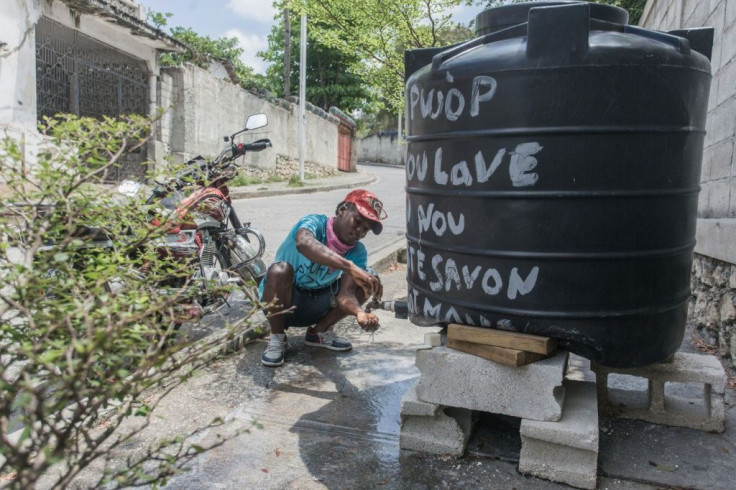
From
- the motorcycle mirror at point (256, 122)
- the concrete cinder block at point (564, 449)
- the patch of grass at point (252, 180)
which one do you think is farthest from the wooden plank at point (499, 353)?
the patch of grass at point (252, 180)

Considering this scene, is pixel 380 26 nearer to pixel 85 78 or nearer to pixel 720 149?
pixel 720 149

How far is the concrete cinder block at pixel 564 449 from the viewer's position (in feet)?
7.38

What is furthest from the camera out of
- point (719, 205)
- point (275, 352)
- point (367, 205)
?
point (719, 205)

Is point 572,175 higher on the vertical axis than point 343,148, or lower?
lower

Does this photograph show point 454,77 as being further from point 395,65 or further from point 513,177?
point 395,65

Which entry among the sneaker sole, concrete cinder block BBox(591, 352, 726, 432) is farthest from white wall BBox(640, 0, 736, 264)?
the sneaker sole

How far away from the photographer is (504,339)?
2307 mm

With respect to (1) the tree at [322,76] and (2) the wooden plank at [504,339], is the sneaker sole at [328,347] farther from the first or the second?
(1) the tree at [322,76]

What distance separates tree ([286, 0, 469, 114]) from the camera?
5.21 meters

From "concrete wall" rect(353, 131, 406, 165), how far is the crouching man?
112 ft

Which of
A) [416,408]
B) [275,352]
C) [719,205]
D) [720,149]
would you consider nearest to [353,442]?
[416,408]

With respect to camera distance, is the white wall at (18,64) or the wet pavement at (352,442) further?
the white wall at (18,64)

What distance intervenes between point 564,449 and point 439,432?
0.50 meters

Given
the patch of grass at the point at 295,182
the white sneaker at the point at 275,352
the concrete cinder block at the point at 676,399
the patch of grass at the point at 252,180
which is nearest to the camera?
the concrete cinder block at the point at 676,399
